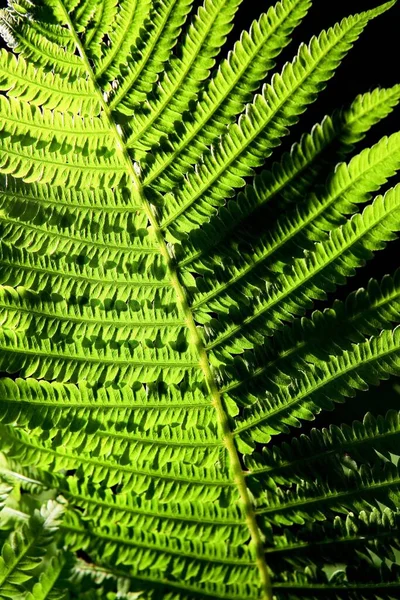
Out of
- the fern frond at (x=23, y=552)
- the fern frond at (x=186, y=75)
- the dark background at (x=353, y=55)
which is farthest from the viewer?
the dark background at (x=353, y=55)

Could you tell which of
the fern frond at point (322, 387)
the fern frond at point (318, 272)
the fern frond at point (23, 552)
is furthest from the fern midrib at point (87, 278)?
the fern frond at point (23, 552)

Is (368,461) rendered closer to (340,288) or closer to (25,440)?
(25,440)

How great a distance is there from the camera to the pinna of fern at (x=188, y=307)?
97 cm

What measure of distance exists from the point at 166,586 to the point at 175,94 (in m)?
0.79

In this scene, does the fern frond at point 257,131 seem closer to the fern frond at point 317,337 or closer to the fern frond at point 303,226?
the fern frond at point 303,226

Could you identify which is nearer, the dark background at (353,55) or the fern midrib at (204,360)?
the fern midrib at (204,360)

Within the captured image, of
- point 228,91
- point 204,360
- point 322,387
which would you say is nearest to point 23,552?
point 204,360

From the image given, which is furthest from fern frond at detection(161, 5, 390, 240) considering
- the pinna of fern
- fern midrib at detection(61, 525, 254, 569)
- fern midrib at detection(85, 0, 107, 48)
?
fern midrib at detection(61, 525, 254, 569)

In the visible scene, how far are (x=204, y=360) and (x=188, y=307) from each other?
9 centimetres

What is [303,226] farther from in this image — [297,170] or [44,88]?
[44,88]

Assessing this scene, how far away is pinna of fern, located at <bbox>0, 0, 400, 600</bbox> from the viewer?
0.97m

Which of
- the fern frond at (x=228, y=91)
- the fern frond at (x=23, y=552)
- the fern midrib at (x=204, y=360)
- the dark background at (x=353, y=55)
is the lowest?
the fern frond at (x=23, y=552)

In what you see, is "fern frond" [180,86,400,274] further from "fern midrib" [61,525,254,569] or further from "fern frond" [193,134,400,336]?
Result: "fern midrib" [61,525,254,569]

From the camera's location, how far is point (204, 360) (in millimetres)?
1050
